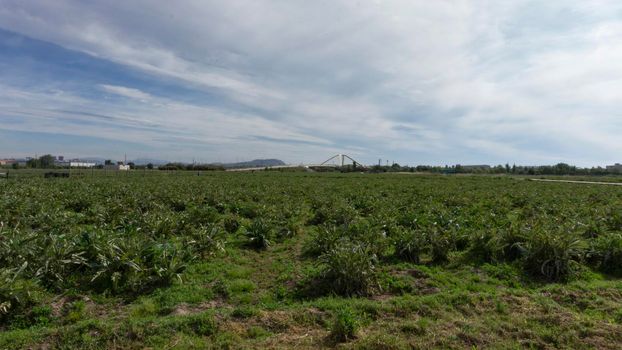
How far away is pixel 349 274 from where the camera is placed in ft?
20.5

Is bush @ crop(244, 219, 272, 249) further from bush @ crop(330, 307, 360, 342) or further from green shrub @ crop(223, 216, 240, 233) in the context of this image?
bush @ crop(330, 307, 360, 342)

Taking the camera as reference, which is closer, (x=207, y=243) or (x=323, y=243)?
(x=207, y=243)

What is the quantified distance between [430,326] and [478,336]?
60 cm

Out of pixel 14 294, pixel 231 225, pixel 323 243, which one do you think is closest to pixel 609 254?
pixel 323 243

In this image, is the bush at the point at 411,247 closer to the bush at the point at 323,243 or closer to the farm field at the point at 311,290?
the farm field at the point at 311,290

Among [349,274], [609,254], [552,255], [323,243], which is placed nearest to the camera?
[349,274]

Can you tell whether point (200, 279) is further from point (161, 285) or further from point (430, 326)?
point (430, 326)

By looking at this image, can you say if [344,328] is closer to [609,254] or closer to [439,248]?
[439,248]

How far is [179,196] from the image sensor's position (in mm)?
18000

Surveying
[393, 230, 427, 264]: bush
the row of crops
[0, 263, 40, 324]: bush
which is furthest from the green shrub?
[0, 263, 40, 324]: bush

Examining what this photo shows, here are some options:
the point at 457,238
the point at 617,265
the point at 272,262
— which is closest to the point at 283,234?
the point at 272,262

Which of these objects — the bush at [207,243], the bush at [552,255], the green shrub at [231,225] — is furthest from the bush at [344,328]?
the green shrub at [231,225]

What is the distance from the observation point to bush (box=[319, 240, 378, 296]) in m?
6.25

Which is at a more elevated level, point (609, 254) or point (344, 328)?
point (609, 254)
